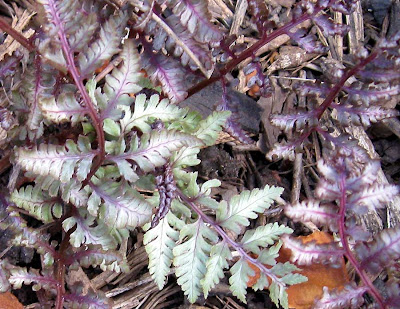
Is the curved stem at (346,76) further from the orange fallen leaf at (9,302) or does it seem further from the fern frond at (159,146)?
the orange fallen leaf at (9,302)

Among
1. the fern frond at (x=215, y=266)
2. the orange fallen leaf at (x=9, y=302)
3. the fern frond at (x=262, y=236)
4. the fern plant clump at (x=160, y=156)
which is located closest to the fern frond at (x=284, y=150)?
the fern plant clump at (x=160, y=156)

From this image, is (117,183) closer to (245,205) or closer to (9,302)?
(245,205)

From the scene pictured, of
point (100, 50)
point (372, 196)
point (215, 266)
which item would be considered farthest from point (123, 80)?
point (372, 196)

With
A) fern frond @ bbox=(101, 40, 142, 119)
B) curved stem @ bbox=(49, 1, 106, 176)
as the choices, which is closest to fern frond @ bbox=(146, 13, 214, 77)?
fern frond @ bbox=(101, 40, 142, 119)

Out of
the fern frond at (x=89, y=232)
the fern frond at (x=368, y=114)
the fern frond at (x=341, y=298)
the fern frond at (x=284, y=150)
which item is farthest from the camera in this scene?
the fern frond at (x=284, y=150)

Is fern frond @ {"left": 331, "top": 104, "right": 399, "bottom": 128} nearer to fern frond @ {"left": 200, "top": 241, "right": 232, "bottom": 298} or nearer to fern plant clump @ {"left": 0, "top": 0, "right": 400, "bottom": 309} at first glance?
fern plant clump @ {"left": 0, "top": 0, "right": 400, "bottom": 309}

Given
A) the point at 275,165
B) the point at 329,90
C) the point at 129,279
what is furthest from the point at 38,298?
the point at 329,90
